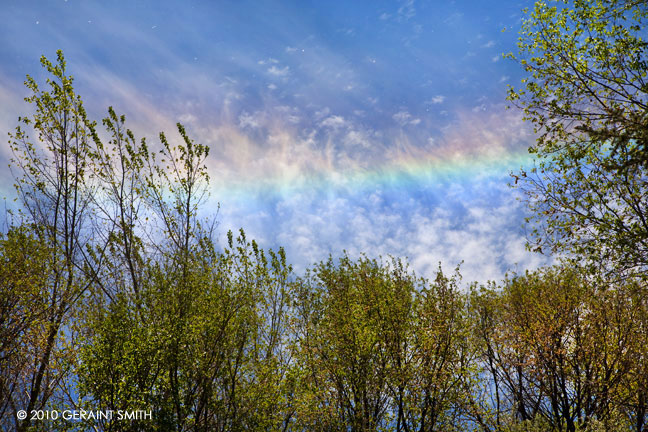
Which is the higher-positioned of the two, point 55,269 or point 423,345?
point 55,269

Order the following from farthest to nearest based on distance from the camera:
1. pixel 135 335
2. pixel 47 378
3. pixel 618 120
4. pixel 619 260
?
pixel 47 378 < pixel 135 335 < pixel 619 260 < pixel 618 120

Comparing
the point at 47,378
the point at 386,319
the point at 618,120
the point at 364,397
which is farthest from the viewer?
the point at 386,319

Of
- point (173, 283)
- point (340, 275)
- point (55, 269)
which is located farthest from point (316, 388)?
point (55, 269)

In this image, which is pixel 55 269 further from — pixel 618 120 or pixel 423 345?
pixel 618 120

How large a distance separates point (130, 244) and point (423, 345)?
47.9 ft

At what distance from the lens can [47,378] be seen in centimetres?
1620

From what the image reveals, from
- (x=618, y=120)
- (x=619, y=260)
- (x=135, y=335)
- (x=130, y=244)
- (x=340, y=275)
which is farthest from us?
(x=340, y=275)

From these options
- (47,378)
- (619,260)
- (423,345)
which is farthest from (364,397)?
(47,378)

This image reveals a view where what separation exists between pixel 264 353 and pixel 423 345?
7.48 meters

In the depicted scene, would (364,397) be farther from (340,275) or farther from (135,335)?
(135,335)

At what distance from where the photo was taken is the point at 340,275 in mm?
22375

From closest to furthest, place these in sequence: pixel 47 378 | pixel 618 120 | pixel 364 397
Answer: pixel 618 120 < pixel 47 378 < pixel 364 397

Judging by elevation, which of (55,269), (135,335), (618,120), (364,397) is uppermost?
(618,120)

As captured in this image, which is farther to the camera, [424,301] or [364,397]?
[424,301]
